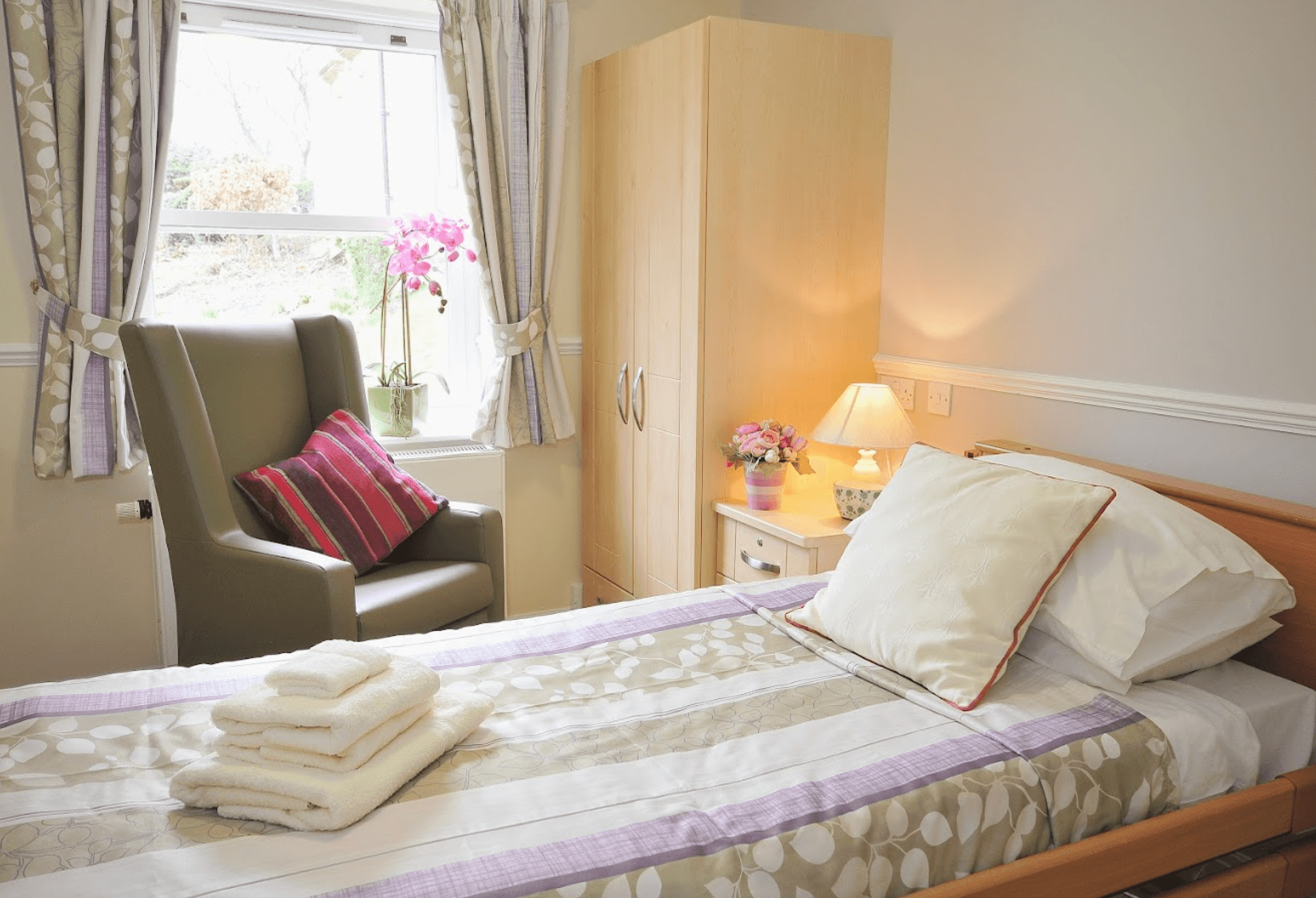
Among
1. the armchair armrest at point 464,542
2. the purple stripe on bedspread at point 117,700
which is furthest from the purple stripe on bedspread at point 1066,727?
the armchair armrest at point 464,542

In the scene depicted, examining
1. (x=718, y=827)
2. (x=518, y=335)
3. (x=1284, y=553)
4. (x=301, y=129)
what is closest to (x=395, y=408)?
(x=518, y=335)

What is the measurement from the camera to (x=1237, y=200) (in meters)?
2.22

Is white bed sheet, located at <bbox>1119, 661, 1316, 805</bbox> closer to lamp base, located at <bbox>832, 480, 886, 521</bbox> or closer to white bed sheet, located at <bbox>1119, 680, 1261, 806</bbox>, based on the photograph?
white bed sheet, located at <bbox>1119, 680, 1261, 806</bbox>

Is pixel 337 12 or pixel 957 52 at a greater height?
pixel 337 12

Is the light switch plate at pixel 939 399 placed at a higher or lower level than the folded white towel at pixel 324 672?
higher

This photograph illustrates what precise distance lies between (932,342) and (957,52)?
823 millimetres

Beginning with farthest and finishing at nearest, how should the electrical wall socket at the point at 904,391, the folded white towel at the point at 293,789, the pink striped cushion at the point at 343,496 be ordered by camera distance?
the electrical wall socket at the point at 904,391, the pink striped cushion at the point at 343,496, the folded white towel at the point at 293,789

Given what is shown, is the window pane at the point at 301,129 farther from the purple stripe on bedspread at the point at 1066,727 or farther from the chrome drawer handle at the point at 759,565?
the purple stripe on bedspread at the point at 1066,727

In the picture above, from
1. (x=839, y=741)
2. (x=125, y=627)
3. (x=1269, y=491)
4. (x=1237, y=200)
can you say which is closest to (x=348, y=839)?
(x=839, y=741)

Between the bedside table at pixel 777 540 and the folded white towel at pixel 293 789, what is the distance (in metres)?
1.51

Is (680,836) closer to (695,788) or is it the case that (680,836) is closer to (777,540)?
(695,788)

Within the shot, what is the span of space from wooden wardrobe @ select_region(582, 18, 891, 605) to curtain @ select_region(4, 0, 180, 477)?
→ 1443mm

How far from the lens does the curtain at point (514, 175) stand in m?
3.45

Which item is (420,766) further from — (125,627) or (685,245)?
(125,627)
